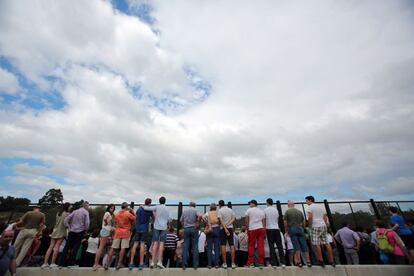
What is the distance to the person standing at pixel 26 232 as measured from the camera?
283 inches

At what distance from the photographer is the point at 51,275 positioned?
682cm

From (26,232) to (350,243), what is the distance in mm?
11334

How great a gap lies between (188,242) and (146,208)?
5.98ft

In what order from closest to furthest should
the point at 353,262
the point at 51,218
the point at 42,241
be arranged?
the point at 353,262, the point at 42,241, the point at 51,218

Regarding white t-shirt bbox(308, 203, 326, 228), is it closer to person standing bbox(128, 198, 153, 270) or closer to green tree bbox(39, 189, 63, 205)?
person standing bbox(128, 198, 153, 270)

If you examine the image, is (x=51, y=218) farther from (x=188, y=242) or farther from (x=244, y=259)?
(x=244, y=259)

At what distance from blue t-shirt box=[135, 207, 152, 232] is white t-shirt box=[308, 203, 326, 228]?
5.54m

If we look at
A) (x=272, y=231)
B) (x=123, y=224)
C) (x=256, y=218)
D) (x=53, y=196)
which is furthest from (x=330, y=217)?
(x=53, y=196)

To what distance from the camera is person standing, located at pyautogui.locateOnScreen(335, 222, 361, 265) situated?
816 centimetres

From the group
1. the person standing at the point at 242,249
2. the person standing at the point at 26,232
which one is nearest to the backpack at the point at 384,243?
the person standing at the point at 242,249

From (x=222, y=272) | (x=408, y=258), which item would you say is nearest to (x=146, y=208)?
(x=222, y=272)

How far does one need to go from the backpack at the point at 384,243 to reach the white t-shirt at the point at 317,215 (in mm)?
2288

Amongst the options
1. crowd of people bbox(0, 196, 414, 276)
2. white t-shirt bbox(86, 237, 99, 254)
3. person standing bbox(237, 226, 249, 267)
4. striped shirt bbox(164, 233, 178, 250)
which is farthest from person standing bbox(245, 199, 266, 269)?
white t-shirt bbox(86, 237, 99, 254)

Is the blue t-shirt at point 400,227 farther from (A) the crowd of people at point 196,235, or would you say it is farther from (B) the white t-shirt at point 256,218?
(B) the white t-shirt at point 256,218
